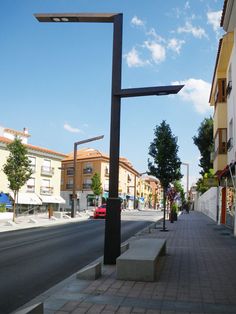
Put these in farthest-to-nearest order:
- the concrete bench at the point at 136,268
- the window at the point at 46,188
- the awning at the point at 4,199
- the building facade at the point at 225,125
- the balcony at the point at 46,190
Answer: the window at the point at 46,188, the balcony at the point at 46,190, the awning at the point at 4,199, the building facade at the point at 225,125, the concrete bench at the point at 136,268

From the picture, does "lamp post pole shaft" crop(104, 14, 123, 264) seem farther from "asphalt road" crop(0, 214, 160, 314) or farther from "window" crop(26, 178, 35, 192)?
"window" crop(26, 178, 35, 192)

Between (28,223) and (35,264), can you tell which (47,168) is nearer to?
(28,223)

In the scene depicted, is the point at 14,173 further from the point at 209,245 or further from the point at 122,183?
the point at 122,183

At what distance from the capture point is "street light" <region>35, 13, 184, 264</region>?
9.60 metres

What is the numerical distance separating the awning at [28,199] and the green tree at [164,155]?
25105 millimetres

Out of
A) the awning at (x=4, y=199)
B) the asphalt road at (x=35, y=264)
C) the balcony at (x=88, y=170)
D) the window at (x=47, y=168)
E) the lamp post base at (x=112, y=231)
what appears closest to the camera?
the asphalt road at (x=35, y=264)

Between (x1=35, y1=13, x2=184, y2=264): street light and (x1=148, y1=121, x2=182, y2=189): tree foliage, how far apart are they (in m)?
13.2

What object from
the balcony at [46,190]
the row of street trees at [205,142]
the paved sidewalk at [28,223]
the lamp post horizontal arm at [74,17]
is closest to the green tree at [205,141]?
the row of street trees at [205,142]

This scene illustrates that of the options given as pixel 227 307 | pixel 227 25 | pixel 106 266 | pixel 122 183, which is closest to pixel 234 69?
pixel 227 25

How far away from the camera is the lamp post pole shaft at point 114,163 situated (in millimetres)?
9586

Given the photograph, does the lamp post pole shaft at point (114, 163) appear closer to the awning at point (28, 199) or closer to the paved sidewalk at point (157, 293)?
the paved sidewalk at point (157, 293)

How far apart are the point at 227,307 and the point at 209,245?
9.17 metres

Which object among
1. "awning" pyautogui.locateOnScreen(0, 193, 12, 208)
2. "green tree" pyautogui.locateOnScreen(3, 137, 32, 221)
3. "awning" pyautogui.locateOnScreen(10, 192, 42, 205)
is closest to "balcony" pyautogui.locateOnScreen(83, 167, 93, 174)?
"awning" pyautogui.locateOnScreen(10, 192, 42, 205)

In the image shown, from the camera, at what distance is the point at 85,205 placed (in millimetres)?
75188
